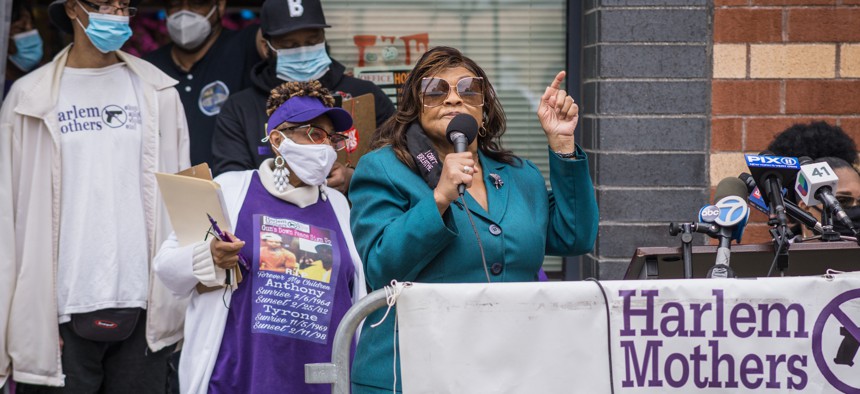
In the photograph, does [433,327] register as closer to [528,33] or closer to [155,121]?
[155,121]

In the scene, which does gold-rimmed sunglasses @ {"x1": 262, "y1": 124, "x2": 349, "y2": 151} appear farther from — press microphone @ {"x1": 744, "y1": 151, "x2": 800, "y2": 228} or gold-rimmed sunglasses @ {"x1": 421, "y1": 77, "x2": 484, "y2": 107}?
press microphone @ {"x1": 744, "y1": 151, "x2": 800, "y2": 228}

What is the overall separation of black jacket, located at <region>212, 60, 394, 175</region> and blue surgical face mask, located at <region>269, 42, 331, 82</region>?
55 millimetres

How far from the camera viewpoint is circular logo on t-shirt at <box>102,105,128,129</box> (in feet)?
16.4

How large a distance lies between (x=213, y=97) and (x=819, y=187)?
11.0 ft

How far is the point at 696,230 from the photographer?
334 centimetres

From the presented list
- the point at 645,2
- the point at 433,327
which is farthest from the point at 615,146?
the point at 433,327

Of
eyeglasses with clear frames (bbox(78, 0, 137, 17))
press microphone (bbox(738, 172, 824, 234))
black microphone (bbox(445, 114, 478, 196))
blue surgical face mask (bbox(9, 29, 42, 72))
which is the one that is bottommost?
press microphone (bbox(738, 172, 824, 234))

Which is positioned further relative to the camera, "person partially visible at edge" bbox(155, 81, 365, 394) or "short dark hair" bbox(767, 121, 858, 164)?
"short dark hair" bbox(767, 121, 858, 164)

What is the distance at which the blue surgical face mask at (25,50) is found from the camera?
6113 millimetres

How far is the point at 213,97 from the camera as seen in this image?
19.2 feet

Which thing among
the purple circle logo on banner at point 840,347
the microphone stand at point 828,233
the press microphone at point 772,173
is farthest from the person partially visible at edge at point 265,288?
the purple circle logo on banner at point 840,347

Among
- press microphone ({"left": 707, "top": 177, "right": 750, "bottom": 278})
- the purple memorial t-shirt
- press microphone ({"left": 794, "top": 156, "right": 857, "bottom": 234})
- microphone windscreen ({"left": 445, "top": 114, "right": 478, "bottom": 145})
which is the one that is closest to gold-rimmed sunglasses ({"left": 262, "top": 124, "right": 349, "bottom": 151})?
the purple memorial t-shirt

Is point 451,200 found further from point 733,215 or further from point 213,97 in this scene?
point 213,97

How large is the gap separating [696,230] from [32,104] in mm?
3016
